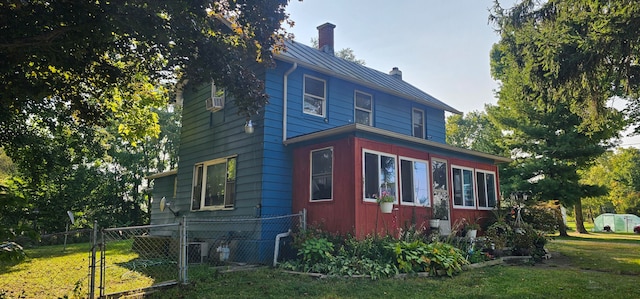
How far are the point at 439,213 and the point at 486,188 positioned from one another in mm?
2686

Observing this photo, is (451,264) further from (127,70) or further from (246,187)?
(127,70)

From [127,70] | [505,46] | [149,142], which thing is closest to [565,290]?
[505,46]

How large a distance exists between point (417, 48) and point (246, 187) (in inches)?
237

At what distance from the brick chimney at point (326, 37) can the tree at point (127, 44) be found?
24.2 feet

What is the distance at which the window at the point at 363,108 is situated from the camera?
12.0 metres

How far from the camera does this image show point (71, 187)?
2027cm

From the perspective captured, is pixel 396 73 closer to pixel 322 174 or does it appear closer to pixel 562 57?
pixel 322 174

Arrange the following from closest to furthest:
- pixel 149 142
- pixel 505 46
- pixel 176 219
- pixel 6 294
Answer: pixel 6 294 < pixel 505 46 < pixel 176 219 < pixel 149 142

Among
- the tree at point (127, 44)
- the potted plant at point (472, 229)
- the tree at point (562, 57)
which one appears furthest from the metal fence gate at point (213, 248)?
the tree at point (562, 57)

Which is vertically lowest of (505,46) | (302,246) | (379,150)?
(302,246)

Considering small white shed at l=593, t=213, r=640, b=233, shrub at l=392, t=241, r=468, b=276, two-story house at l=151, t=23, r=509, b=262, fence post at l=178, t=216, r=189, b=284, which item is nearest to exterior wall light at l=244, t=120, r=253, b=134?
two-story house at l=151, t=23, r=509, b=262

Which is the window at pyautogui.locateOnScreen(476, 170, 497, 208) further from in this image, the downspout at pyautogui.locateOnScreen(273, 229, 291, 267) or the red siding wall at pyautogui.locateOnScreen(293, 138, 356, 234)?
the downspout at pyautogui.locateOnScreen(273, 229, 291, 267)

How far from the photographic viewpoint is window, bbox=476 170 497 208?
11969 mm

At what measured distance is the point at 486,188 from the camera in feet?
40.1
